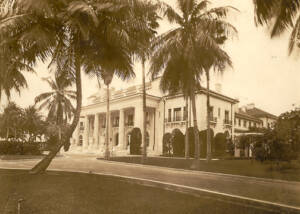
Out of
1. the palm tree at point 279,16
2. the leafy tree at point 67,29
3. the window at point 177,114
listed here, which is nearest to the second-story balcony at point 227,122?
the window at point 177,114

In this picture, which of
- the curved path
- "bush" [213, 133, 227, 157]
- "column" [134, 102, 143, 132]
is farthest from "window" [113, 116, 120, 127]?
the curved path

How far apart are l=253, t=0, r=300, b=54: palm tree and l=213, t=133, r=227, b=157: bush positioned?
25.8 m

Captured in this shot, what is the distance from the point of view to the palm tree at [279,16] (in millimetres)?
4465

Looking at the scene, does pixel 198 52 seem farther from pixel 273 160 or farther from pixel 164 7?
pixel 273 160

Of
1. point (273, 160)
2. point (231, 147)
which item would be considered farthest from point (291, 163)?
point (231, 147)

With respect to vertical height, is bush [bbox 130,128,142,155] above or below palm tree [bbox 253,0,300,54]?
below

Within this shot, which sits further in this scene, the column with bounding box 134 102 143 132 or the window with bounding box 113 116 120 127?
the window with bounding box 113 116 120 127

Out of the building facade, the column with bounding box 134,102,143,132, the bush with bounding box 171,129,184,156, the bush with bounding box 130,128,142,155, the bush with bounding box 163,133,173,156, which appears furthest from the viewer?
the column with bounding box 134,102,143,132

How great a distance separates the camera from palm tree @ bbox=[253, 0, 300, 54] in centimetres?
446

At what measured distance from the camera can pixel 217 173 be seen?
13438 mm

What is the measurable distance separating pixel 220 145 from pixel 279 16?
85.9 ft

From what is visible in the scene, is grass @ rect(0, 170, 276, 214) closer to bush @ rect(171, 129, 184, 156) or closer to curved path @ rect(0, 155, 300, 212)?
curved path @ rect(0, 155, 300, 212)

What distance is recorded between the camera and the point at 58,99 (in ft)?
23.3

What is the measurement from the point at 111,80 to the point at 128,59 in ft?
2.87
